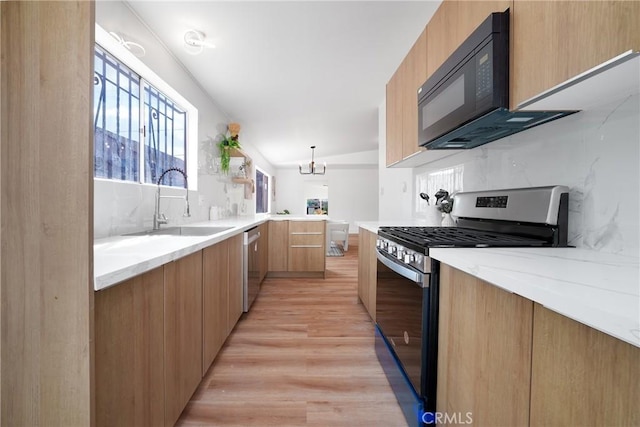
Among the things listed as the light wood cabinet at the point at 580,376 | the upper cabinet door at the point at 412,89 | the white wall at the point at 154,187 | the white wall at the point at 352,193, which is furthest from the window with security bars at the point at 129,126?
the white wall at the point at 352,193

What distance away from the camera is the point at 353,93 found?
325 cm

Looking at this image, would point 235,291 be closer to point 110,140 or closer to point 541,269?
point 110,140

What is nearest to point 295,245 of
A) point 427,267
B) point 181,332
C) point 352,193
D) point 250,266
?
point 250,266

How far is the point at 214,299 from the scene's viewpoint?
1634 millimetres

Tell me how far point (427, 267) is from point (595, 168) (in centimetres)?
67

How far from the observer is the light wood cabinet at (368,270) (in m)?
2.14

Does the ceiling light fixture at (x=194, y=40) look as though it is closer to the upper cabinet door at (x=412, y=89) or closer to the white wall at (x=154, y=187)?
the white wall at (x=154, y=187)

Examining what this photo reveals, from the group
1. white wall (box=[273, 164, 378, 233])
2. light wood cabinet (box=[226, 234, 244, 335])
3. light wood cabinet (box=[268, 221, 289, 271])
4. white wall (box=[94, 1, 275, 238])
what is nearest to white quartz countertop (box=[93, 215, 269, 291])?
white wall (box=[94, 1, 275, 238])

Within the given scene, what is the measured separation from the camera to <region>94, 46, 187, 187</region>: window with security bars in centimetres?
157

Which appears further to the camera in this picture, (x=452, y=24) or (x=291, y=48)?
(x=291, y=48)

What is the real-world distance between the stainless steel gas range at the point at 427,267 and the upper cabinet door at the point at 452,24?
→ 0.74m

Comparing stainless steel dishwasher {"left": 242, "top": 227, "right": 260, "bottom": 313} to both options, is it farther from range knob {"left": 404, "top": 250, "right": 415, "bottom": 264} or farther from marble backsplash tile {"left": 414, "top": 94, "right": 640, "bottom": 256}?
marble backsplash tile {"left": 414, "top": 94, "right": 640, "bottom": 256}

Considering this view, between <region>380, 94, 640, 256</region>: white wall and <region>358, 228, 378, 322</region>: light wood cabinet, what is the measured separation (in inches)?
42.0

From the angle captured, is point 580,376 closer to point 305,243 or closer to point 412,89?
point 412,89
